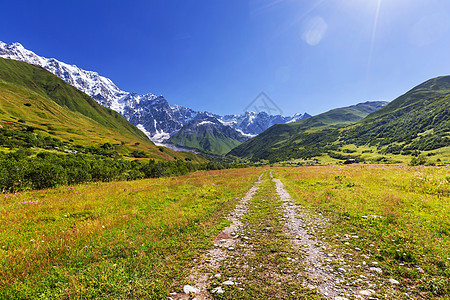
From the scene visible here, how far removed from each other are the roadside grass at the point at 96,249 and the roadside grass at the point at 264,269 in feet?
5.30

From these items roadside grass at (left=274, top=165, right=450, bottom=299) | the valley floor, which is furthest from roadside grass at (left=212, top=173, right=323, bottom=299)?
roadside grass at (left=274, top=165, right=450, bottom=299)

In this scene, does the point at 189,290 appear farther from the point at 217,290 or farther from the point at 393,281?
the point at 393,281

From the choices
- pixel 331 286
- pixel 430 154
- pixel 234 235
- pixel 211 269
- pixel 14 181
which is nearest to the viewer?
pixel 331 286

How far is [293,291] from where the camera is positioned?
189 inches

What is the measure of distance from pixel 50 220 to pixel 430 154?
733ft

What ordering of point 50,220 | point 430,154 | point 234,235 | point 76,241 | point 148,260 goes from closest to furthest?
point 148,260, point 76,241, point 234,235, point 50,220, point 430,154

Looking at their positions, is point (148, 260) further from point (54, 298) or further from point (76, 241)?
point (76, 241)

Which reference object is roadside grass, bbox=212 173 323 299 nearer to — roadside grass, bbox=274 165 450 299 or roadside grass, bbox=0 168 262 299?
roadside grass, bbox=0 168 262 299

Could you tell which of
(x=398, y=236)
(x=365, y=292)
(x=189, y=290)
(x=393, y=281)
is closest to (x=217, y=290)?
(x=189, y=290)

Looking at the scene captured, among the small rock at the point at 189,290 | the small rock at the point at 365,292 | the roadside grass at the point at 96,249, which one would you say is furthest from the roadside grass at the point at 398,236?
the roadside grass at the point at 96,249

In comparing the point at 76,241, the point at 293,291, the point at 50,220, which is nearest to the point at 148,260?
the point at 76,241

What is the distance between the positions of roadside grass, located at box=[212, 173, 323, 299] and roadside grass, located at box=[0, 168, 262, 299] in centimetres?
162

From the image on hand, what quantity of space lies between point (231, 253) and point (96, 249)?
20.0ft

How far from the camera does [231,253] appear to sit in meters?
→ 7.21
